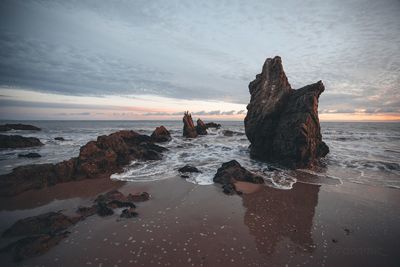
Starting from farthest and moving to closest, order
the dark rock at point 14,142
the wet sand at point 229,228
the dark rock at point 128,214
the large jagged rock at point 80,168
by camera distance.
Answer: the dark rock at point 14,142
the large jagged rock at point 80,168
the dark rock at point 128,214
the wet sand at point 229,228

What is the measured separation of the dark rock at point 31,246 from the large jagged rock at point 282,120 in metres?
13.9

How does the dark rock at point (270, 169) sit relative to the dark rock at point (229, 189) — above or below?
below

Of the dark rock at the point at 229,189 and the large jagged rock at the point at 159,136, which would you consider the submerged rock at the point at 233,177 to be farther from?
the large jagged rock at the point at 159,136

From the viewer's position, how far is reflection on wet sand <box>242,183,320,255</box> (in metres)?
5.89

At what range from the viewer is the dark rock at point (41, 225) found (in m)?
6.01

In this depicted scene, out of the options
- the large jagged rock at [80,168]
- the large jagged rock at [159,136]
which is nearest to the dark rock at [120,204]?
the large jagged rock at [80,168]

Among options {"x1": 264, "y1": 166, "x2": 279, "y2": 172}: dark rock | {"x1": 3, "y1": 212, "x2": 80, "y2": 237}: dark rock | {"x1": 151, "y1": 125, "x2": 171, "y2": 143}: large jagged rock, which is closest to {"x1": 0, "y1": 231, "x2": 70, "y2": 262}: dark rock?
{"x1": 3, "y1": 212, "x2": 80, "y2": 237}: dark rock

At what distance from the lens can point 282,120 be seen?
54.7 ft

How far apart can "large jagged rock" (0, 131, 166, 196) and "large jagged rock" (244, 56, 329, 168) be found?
9.20 m

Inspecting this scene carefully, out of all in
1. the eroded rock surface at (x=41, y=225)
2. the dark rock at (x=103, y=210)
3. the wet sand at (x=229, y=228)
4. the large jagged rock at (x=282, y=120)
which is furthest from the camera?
the large jagged rock at (x=282, y=120)

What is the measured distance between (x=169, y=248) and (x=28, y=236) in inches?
157

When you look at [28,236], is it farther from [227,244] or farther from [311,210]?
[311,210]

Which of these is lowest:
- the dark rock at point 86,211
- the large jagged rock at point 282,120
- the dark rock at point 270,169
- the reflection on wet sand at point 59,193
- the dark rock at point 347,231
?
the reflection on wet sand at point 59,193

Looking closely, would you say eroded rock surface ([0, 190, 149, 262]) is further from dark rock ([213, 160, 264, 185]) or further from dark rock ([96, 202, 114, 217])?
dark rock ([213, 160, 264, 185])
